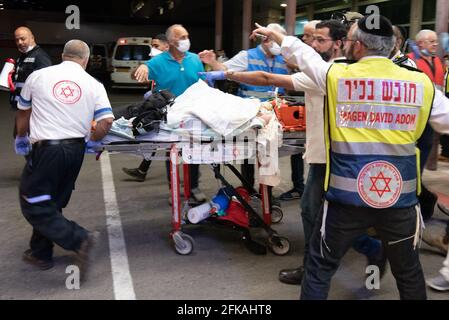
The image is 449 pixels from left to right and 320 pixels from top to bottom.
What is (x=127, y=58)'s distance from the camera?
1981 centimetres

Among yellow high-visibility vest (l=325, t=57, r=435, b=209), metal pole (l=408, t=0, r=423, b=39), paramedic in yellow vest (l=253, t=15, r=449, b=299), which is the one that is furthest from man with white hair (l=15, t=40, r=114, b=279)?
metal pole (l=408, t=0, r=423, b=39)

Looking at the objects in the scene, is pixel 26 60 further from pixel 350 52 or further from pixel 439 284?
pixel 439 284

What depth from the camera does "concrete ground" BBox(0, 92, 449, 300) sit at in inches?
140

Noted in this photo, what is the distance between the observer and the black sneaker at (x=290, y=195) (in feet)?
19.3

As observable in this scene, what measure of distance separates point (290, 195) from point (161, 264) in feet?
7.59

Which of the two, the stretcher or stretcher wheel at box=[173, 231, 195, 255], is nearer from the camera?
the stretcher

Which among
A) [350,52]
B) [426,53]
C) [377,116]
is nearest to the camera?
[377,116]

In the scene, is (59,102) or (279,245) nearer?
(59,102)

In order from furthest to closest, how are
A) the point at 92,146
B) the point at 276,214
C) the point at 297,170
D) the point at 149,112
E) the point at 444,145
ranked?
the point at 444,145, the point at 297,170, the point at 276,214, the point at 149,112, the point at 92,146

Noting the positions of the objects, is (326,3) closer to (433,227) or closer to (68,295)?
(433,227)

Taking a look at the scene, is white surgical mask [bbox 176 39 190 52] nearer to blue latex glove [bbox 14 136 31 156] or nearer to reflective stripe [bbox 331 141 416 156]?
blue latex glove [bbox 14 136 31 156]

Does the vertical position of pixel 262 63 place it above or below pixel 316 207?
above

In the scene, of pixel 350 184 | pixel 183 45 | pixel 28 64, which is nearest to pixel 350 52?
pixel 350 184
